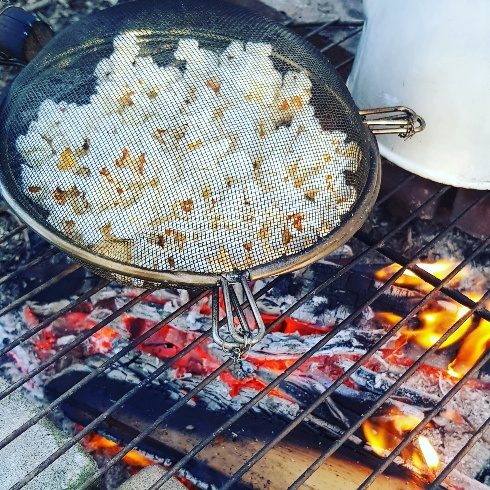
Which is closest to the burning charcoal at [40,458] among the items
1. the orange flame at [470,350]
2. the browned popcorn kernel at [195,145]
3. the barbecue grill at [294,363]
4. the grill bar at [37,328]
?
the barbecue grill at [294,363]

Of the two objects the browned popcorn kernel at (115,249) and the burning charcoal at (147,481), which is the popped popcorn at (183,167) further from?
the burning charcoal at (147,481)

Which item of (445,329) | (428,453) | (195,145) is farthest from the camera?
(445,329)

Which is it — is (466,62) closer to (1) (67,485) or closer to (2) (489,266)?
(2) (489,266)

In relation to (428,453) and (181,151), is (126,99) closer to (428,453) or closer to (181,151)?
(181,151)

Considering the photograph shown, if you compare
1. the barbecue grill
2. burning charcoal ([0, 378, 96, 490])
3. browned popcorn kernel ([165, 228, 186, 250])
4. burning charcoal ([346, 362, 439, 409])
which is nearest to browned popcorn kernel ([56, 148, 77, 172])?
→ browned popcorn kernel ([165, 228, 186, 250])

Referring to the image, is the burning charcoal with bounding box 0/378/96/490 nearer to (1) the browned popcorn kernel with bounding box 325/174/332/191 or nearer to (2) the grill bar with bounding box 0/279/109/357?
(2) the grill bar with bounding box 0/279/109/357

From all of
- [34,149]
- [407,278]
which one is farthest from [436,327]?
[34,149]
